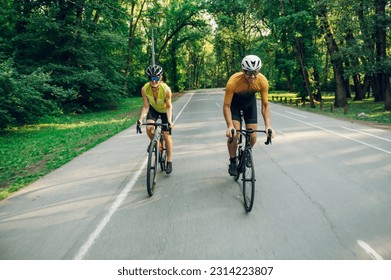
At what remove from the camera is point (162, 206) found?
442cm

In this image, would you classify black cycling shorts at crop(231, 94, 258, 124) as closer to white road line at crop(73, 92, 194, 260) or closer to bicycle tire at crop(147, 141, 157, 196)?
bicycle tire at crop(147, 141, 157, 196)

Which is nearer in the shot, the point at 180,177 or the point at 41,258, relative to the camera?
the point at 41,258

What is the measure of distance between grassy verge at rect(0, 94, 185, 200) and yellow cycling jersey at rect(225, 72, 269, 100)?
14.7 feet

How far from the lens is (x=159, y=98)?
5.39 metres

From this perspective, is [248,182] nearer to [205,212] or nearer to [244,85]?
[205,212]

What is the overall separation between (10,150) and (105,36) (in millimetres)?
12123

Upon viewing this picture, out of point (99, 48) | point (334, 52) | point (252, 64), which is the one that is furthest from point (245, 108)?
point (334, 52)

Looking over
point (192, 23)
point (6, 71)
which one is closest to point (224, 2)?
point (192, 23)

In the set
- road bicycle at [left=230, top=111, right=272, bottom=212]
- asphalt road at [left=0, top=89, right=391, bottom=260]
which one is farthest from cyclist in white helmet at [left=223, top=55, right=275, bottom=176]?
asphalt road at [left=0, top=89, right=391, bottom=260]

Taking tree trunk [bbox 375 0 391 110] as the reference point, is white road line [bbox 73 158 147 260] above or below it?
below

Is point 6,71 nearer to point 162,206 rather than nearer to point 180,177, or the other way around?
point 180,177

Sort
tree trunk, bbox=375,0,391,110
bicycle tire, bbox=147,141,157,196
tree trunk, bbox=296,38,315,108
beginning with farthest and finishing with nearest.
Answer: tree trunk, bbox=296,38,315,108, tree trunk, bbox=375,0,391,110, bicycle tire, bbox=147,141,157,196

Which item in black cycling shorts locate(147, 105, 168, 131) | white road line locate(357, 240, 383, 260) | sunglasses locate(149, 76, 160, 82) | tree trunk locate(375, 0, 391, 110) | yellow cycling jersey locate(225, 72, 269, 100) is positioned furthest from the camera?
tree trunk locate(375, 0, 391, 110)

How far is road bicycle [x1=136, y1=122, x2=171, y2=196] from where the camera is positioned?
15.7ft
